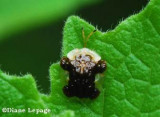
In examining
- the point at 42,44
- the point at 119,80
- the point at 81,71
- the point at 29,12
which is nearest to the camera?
the point at 119,80

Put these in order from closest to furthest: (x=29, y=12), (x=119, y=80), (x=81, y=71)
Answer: (x=119, y=80), (x=81, y=71), (x=29, y=12)

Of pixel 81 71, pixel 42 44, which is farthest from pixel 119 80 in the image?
pixel 42 44

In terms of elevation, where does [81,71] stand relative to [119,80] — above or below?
above

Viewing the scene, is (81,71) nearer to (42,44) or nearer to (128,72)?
(128,72)

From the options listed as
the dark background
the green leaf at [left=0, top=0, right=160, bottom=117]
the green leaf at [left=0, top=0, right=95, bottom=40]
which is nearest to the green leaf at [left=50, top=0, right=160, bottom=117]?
the green leaf at [left=0, top=0, right=160, bottom=117]

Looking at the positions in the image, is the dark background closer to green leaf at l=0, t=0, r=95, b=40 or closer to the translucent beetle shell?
green leaf at l=0, t=0, r=95, b=40

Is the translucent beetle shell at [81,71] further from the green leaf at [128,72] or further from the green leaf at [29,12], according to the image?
the green leaf at [29,12]

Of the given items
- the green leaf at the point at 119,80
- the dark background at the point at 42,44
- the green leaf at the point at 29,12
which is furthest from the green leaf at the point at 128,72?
the dark background at the point at 42,44
